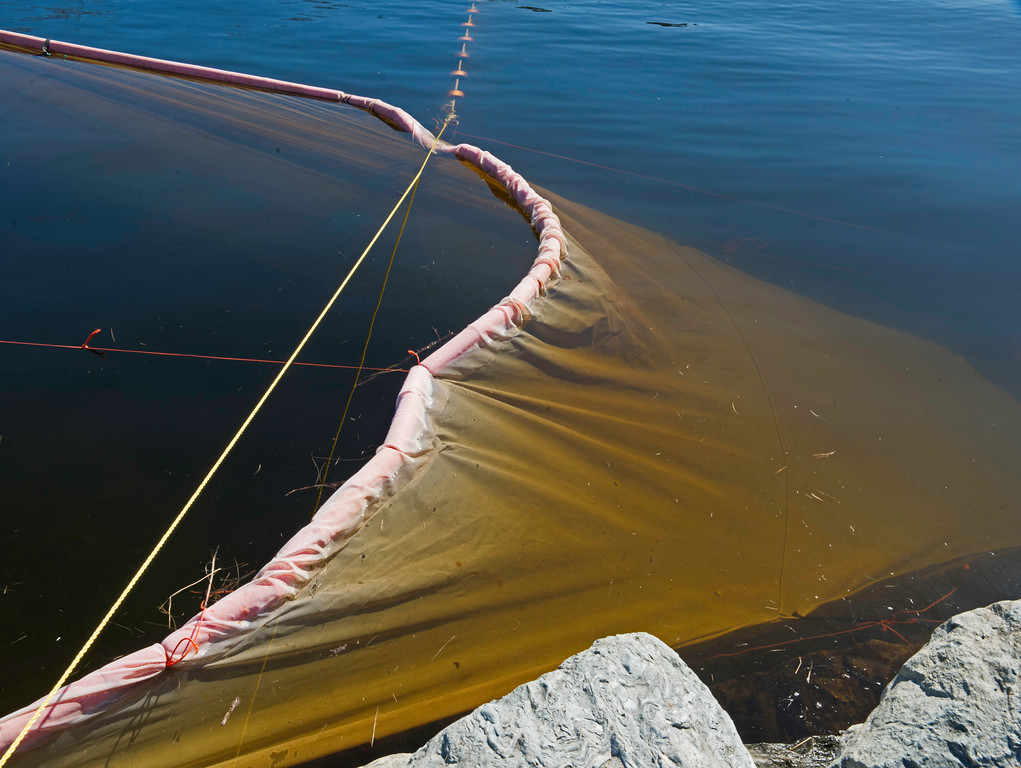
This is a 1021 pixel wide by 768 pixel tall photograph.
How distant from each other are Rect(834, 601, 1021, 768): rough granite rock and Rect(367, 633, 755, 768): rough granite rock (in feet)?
1.21

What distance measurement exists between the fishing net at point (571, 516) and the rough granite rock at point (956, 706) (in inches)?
27.0

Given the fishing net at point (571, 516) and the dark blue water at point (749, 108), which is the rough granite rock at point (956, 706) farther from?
the dark blue water at point (749, 108)

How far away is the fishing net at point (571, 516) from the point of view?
1956mm

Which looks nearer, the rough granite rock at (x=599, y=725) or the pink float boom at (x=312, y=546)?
the rough granite rock at (x=599, y=725)

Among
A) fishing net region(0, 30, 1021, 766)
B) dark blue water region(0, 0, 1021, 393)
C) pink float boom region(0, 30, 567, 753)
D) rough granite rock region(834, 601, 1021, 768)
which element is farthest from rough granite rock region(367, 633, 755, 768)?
dark blue water region(0, 0, 1021, 393)

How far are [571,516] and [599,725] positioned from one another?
1.09m

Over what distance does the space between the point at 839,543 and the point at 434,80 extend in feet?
22.2

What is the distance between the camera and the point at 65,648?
2.13m

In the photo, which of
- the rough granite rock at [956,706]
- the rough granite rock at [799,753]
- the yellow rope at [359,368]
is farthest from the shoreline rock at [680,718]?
the yellow rope at [359,368]

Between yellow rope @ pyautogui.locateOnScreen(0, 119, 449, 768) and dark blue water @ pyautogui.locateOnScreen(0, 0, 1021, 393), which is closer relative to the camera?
yellow rope @ pyautogui.locateOnScreen(0, 119, 449, 768)

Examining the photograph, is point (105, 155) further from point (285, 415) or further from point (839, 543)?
point (839, 543)

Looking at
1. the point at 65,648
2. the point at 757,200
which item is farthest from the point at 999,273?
the point at 65,648

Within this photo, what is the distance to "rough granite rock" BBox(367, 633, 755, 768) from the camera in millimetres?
1451

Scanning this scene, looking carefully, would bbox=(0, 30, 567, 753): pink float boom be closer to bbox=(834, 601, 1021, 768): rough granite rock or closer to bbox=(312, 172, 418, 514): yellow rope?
bbox=(312, 172, 418, 514): yellow rope
